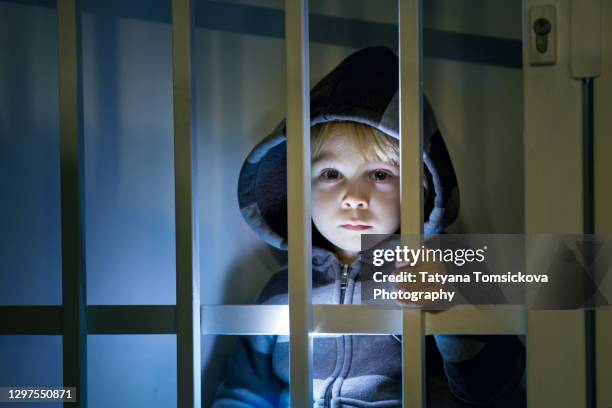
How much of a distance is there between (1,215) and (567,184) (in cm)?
101

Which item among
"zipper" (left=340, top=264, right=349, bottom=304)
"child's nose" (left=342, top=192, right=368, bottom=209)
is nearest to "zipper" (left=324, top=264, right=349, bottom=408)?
"zipper" (left=340, top=264, right=349, bottom=304)

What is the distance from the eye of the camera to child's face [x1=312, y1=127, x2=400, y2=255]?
3.31ft

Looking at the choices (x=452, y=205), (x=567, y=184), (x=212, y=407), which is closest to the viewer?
(x=567, y=184)

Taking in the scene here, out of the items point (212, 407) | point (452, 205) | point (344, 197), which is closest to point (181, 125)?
point (344, 197)

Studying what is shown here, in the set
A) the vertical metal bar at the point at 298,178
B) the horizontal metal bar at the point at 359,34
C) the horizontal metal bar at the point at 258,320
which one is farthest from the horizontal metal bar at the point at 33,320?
the horizontal metal bar at the point at 359,34

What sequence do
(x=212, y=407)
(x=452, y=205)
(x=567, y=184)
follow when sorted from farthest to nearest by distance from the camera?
(x=212, y=407), (x=452, y=205), (x=567, y=184)

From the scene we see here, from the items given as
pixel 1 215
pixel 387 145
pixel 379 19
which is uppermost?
pixel 379 19

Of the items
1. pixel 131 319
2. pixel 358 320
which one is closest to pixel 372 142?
pixel 358 320

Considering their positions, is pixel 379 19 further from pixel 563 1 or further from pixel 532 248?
pixel 532 248

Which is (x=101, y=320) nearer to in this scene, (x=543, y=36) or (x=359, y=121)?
(x=359, y=121)

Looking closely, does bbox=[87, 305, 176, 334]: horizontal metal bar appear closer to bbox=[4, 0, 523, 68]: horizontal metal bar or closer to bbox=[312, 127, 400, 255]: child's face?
bbox=[312, 127, 400, 255]: child's face

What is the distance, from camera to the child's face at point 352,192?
101 cm

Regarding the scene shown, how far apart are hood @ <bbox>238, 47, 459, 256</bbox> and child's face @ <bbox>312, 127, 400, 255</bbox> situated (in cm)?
6

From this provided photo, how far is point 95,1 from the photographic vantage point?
3.59 ft
